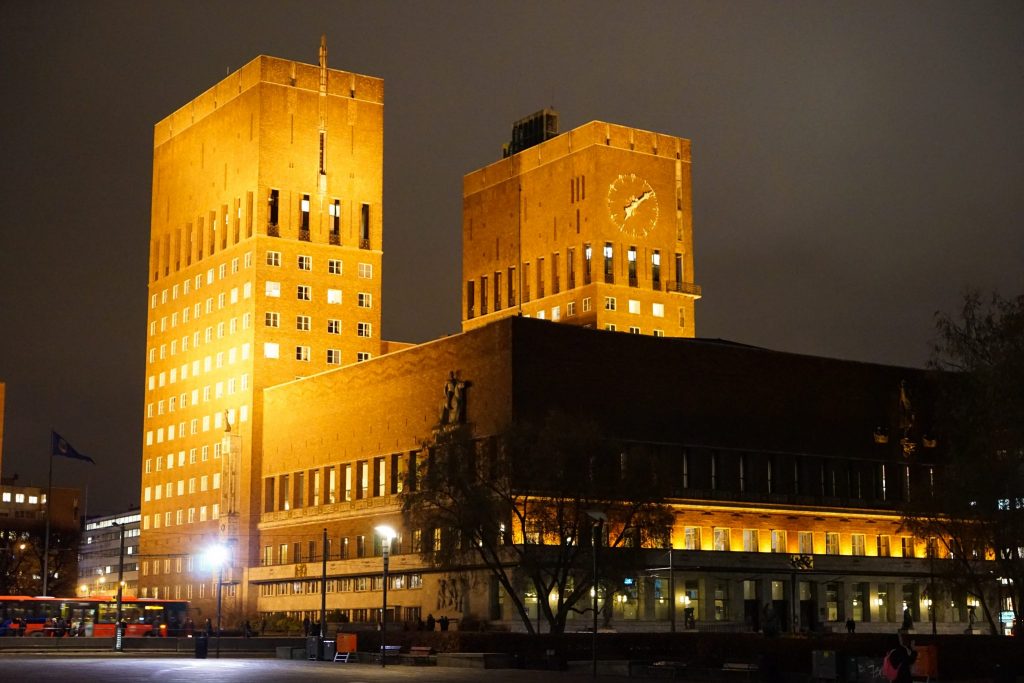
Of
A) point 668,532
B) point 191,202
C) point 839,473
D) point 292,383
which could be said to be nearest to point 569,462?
point 668,532

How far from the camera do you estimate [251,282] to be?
136500 mm

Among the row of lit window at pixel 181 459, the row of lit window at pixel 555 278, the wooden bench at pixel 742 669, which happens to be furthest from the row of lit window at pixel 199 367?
the wooden bench at pixel 742 669

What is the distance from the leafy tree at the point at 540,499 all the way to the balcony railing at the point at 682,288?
8101 centimetres

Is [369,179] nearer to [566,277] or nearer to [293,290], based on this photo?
[293,290]

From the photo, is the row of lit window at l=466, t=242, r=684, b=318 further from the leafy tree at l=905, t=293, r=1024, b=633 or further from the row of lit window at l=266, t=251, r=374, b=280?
the leafy tree at l=905, t=293, r=1024, b=633

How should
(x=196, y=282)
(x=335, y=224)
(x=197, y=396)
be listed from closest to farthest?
(x=335, y=224) → (x=197, y=396) → (x=196, y=282)

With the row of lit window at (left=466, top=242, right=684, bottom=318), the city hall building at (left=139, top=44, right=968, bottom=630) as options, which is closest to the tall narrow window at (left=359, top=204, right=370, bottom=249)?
the city hall building at (left=139, top=44, right=968, bottom=630)

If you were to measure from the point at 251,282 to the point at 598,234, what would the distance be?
38.4m

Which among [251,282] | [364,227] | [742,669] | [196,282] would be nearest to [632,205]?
[364,227]

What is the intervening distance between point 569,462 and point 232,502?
6111 centimetres

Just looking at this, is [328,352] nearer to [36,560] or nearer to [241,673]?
[36,560]

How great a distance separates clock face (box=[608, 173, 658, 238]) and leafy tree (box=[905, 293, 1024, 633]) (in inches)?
3428

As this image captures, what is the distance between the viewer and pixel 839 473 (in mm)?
109625

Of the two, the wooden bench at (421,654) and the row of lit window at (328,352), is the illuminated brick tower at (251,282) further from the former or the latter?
the wooden bench at (421,654)
